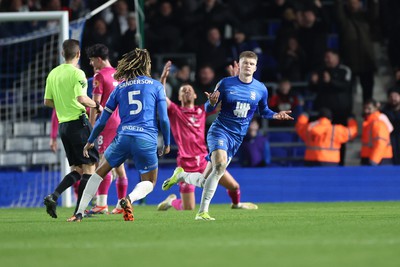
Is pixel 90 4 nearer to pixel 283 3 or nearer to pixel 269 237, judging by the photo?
pixel 283 3

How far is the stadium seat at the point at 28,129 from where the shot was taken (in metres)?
19.0

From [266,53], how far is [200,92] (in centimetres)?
350

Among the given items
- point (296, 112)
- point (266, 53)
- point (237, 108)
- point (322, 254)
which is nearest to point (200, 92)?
point (296, 112)

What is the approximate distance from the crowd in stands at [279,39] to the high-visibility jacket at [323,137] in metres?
0.73

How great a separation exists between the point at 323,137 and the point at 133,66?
25.8 ft

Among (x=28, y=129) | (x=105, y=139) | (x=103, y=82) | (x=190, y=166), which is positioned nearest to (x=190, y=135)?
(x=190, y=166)

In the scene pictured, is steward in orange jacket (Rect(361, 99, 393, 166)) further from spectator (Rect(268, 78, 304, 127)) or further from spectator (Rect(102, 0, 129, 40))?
spectator (Rect(102, 0, 129, 40))

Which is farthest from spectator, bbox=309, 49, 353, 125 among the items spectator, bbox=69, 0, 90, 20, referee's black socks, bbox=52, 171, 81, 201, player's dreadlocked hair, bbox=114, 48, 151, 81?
player's dreadlocked hair, bbox=114, 48, 151, 81

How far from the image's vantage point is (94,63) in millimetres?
13234

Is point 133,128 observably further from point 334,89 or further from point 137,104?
point 334,89

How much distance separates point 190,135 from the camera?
15.4 m

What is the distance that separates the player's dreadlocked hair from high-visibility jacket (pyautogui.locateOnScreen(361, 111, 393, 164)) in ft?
25.9

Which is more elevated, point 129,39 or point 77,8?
point 77,8

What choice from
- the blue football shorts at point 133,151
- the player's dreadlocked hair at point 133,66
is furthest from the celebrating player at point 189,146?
the blue football shorts at point 133,151
